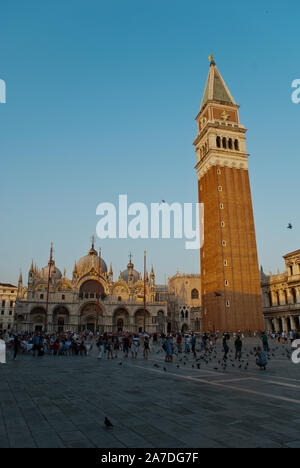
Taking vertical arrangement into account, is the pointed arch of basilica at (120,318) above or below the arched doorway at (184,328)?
above

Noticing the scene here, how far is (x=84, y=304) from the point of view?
56469 millimetres

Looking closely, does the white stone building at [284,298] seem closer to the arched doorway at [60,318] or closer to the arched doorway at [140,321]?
the arched doorway at [140,321]

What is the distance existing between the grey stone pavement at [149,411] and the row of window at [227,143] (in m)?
43.2

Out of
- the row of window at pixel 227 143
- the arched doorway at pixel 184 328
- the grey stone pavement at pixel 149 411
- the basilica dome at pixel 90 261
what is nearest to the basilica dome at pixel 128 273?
the basilica dome at pixel 90 261

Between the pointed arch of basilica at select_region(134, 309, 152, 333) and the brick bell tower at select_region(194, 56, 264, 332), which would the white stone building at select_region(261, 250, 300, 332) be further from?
the pointed arch of basilica at select_region(134, 309, 152, 333)

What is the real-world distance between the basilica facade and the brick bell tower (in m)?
14.5

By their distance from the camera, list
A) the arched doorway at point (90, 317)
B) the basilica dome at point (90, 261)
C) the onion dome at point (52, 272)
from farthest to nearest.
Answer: the onion dome at point (52, 272), the basilica dome at point (90, 261), the arched doorway at point (90, 317)

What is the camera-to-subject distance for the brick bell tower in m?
44.2

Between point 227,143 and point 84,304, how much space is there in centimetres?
3482

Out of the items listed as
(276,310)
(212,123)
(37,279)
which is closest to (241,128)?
(212,123)

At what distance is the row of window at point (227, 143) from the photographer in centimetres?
5066

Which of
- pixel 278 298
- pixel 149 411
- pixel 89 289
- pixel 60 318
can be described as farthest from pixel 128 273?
pixel 149 411

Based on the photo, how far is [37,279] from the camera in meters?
57.1

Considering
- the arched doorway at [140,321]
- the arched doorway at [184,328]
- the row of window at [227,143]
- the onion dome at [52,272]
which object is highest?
the row of window at [227,143]
